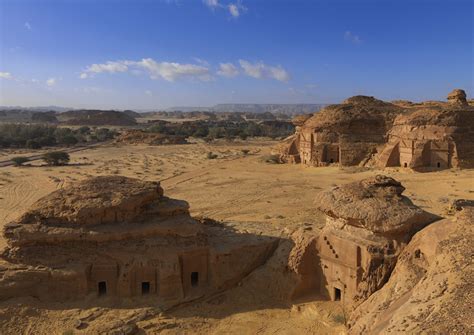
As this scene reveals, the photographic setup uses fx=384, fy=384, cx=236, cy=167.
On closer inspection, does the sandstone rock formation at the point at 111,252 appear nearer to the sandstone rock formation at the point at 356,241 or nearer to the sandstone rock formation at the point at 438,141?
the sandstone rock formation at the point at 356,241

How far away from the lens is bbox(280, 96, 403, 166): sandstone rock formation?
31531 mm

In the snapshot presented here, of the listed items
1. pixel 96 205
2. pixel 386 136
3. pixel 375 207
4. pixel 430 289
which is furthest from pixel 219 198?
pixel 430 289

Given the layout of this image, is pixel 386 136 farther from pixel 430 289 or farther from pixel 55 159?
pixel 55 159

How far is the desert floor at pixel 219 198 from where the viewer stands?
994 cm

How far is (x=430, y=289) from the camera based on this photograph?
21.6 feet

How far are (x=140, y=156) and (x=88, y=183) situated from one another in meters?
34.4

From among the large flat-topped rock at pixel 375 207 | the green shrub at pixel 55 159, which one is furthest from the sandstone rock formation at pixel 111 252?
the green shrub at pixel 55 159

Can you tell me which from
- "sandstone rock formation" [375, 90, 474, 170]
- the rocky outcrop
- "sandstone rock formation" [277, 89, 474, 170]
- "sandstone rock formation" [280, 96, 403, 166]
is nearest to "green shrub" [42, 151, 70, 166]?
"sandstone rock formation" [277, 89, 474, 170]

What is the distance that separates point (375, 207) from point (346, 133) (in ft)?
77.4

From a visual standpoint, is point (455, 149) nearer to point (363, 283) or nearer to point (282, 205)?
point (282, 205)

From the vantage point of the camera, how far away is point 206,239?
11789mm

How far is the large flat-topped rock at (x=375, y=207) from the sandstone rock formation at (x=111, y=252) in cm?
339

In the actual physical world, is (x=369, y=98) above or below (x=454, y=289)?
above

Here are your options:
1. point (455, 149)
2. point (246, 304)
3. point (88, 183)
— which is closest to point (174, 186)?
point (88, 183)
